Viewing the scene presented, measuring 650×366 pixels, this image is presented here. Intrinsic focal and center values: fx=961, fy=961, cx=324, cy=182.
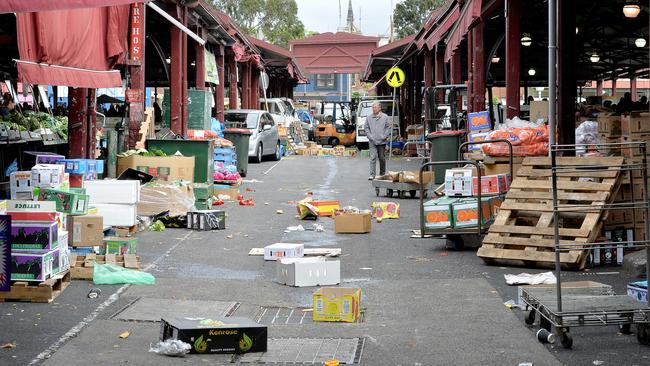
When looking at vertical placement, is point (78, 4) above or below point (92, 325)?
above

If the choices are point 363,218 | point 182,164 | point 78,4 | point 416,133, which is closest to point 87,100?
point 182,164

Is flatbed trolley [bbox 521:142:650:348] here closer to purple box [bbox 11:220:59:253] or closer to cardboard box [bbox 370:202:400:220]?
purple box [bbox 11:220:59:253]

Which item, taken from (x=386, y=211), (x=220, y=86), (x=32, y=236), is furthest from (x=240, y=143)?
(x=32, y=236)

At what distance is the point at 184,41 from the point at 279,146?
12652 millimetres

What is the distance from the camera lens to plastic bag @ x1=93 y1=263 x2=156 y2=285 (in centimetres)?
1024

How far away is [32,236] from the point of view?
9312 millimetres

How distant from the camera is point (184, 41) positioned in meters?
26.0

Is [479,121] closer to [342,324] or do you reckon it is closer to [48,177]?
[48,177]

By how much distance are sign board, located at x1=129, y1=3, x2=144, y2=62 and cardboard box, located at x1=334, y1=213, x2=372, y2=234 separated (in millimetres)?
6630

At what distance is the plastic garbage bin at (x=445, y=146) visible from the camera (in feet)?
77.0

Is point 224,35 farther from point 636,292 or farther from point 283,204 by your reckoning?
point 636,292

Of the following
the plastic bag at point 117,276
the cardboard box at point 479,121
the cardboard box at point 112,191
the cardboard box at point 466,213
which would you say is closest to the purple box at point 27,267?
the plastic bag at point 117,276

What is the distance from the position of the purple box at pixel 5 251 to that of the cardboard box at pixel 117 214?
184 inches

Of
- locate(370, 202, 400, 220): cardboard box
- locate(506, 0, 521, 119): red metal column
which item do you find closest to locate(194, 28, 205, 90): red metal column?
locate(506, 0, 521, 119): red metal column
